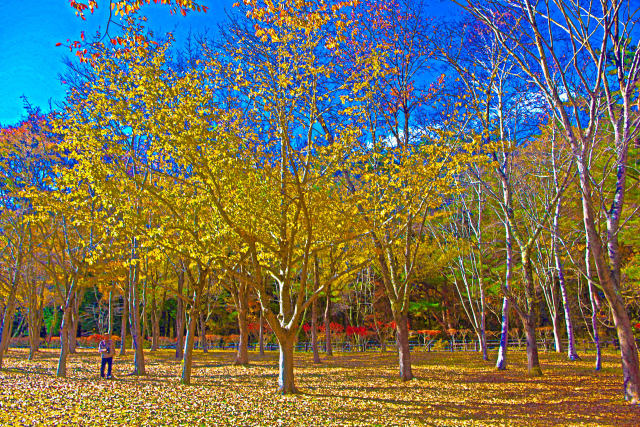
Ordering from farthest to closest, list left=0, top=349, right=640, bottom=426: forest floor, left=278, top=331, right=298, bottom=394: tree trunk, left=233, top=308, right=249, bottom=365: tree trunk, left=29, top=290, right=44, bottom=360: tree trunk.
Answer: left=29, top=290, right=44, bottom=360: tree trunk, left=233, top=308, right=249, bottom=365: tree trunk, left=278, top=331, right=298, bottom=394: tree trunk, left=0, top=349, right=640, bottom=426: forest floor

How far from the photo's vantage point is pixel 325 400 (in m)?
9.34

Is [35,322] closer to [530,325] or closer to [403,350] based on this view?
[403,350]

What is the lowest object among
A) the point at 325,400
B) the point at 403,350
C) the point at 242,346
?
the point at 242,346

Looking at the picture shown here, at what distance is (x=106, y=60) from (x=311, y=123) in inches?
174

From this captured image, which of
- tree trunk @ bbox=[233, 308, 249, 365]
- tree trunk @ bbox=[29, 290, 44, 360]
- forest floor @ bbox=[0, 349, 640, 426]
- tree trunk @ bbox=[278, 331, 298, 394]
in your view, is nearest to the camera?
forest floor @ bbox=[0, 349, 640, 426]

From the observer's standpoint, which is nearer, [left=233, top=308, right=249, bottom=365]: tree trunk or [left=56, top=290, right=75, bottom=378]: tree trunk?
[left=56, top=290, right=75, bottom=378]: tree trunk

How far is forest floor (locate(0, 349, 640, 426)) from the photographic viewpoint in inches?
289

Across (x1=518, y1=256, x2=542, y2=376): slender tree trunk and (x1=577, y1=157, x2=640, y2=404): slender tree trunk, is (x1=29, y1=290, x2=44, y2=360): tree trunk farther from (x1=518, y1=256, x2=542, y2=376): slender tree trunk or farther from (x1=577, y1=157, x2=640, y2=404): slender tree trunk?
(x1=577, y1=157, x2=640, y2=404): slender tree trunk

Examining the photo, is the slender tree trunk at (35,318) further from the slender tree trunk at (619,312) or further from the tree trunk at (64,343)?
the slender tree trunk at (619,312)

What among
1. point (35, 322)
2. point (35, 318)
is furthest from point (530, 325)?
point (35, 318)

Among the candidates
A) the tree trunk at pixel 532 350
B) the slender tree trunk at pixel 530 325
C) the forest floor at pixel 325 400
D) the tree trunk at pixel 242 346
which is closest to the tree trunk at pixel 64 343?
the forest floor at pixel 325 400

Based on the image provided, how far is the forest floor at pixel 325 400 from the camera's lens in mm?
7340

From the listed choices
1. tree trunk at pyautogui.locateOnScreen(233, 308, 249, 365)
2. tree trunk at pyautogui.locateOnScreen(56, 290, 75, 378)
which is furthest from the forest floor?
tree trunk at pyautogui.locateOnScreen(233, 308, 249, 365)

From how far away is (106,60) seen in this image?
8.68 meters
